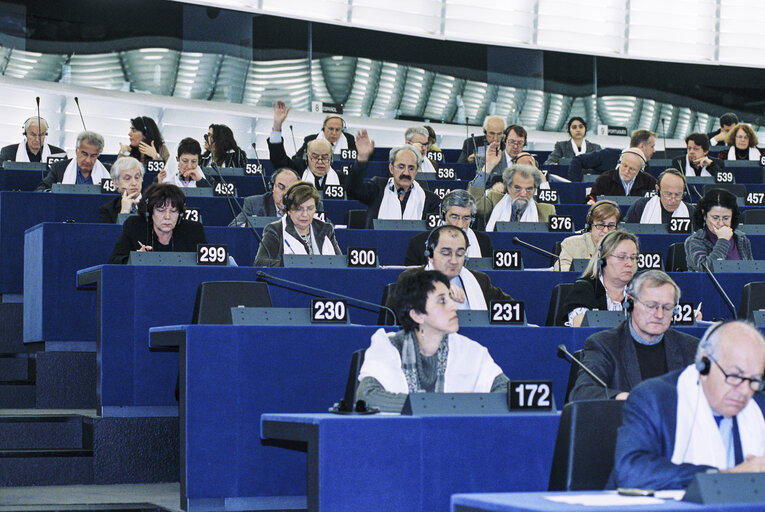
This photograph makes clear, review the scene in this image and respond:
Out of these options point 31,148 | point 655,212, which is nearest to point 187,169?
point 31,148

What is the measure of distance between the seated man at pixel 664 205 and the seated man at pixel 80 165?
3.69 metres

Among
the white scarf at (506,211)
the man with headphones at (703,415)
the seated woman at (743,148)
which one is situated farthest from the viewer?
the seated woman at (743,148)

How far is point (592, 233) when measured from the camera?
6555 mm

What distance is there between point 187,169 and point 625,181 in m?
3.20

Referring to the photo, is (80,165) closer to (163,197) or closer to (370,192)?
(370,192)

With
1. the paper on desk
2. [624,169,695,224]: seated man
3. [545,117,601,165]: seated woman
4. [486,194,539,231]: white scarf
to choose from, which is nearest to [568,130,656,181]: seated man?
[545,117,601,165]: seated woman

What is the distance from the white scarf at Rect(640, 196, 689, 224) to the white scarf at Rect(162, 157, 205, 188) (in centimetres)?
301

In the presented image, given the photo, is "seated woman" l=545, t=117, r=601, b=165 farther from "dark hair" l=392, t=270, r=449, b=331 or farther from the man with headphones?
the man with headphones

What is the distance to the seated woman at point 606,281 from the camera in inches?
208

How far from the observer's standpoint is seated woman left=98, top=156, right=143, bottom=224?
7.20m

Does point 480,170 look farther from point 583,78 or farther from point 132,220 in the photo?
point 583,78

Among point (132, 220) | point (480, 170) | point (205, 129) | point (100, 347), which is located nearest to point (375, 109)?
point (205, 129)

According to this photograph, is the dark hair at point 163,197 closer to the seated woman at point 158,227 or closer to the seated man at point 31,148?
the seated woman at point 158,227

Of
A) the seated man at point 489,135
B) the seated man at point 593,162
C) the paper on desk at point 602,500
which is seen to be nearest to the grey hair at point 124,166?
the seated man at point 489,135
